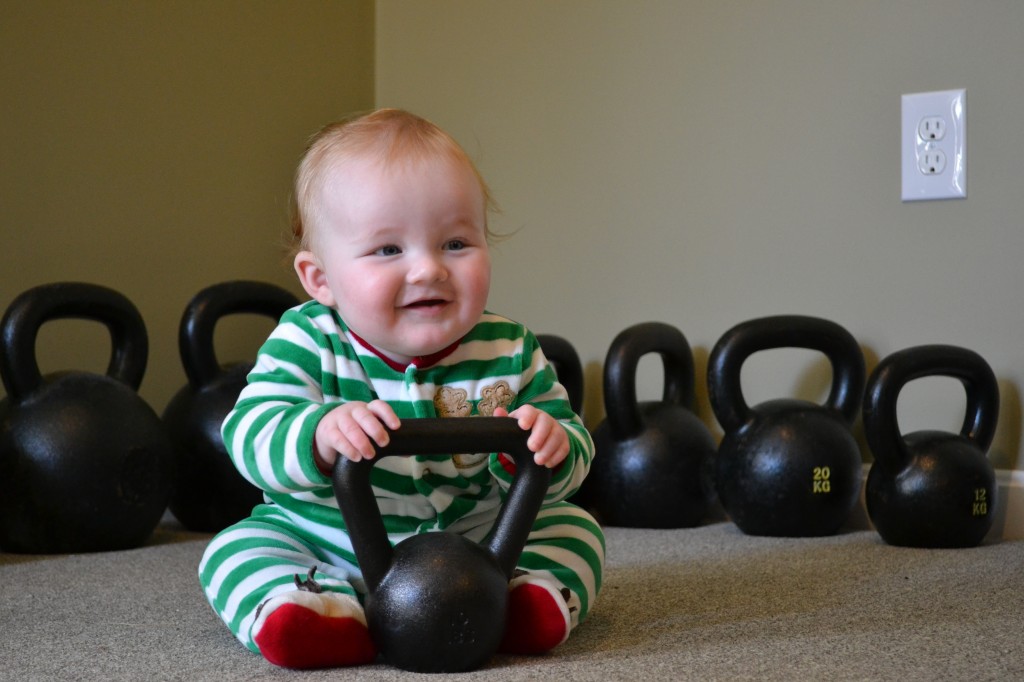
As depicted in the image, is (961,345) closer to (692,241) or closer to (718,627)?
(692,241)

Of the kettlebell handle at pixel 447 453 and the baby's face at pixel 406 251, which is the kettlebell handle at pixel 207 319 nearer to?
the baby's face at pixel 406 251

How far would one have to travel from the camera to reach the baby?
3.31 ft

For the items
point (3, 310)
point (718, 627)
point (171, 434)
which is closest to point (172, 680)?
point (718, 627)

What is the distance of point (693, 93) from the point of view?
2094 mm

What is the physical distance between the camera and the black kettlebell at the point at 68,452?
1.60 metres

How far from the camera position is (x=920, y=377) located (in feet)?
5.76

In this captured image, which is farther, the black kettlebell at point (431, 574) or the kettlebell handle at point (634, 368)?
the kettlebell handle at point (634, 368)

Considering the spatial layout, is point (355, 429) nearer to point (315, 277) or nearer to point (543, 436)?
point (543, 436)

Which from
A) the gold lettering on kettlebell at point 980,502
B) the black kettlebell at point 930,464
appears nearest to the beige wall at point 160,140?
the black kettlebell at point 930,464

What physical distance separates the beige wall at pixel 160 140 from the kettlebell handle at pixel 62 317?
0.65 ft

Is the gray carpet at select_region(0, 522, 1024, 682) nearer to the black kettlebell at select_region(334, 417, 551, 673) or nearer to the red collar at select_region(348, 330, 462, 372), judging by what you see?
the black kettlebell at select_region(334, 417, 551, 673)

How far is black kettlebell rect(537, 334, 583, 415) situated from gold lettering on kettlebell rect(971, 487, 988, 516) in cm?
68

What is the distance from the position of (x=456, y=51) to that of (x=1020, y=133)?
111 centimetres

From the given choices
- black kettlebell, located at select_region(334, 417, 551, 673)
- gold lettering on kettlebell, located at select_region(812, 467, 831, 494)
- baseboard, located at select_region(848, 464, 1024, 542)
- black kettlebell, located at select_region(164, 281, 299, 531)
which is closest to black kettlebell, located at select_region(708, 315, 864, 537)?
gold lettering on kettlebell, located at select_region(812, 467, 831, 494)
